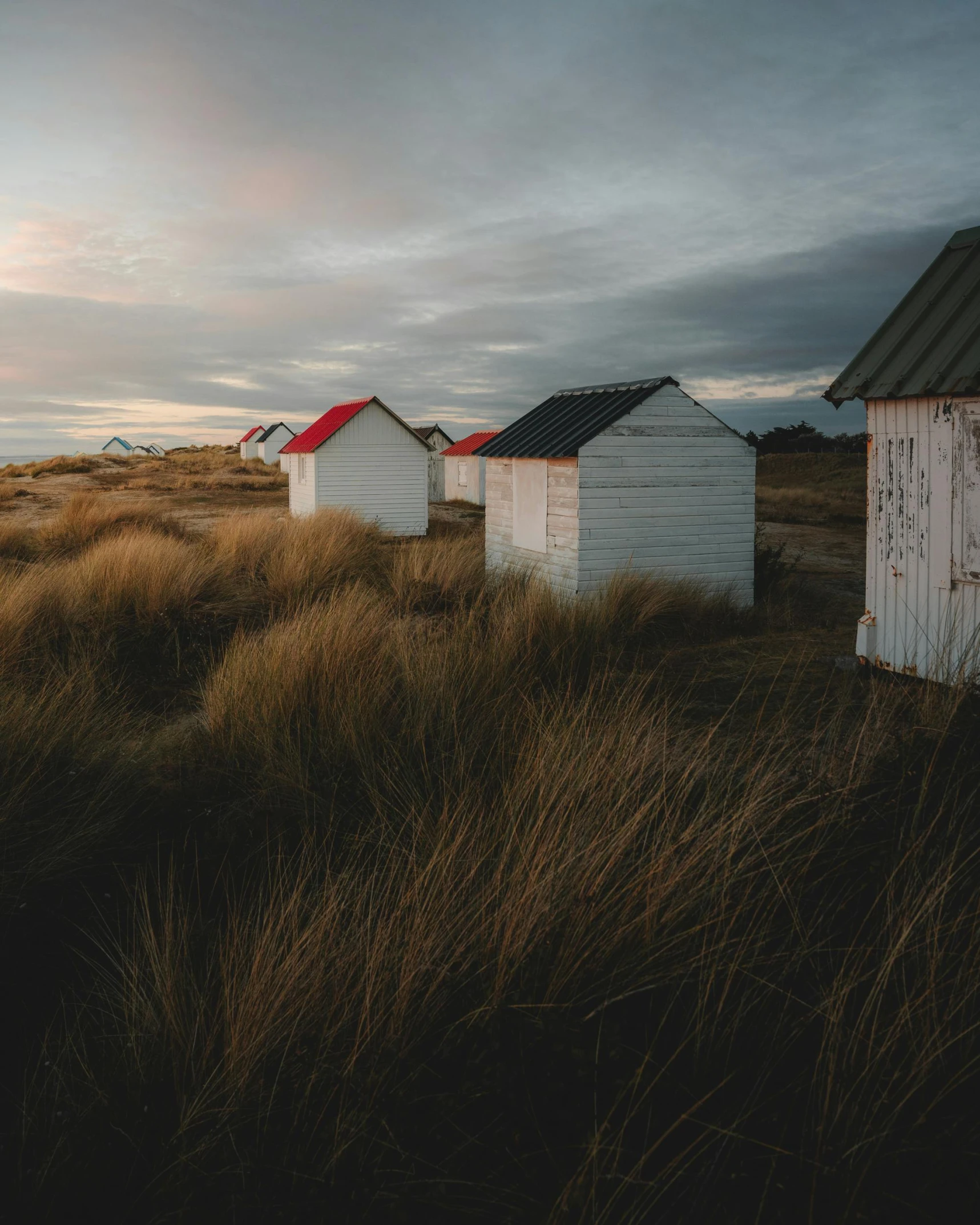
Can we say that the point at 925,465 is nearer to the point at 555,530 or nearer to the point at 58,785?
the point at 555,530

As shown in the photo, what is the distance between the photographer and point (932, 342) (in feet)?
23.5

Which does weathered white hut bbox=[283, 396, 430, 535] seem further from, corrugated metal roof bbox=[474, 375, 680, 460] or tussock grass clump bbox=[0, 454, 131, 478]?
tussock grass clump bbox=[0, 454, 131, 478]

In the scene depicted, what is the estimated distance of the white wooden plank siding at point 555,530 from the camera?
12172 mm

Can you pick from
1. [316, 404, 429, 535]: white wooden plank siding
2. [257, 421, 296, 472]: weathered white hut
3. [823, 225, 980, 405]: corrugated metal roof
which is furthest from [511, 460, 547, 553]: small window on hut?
[257, 421, 296, 472]: weathered white hut

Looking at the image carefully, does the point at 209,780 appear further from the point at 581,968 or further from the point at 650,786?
the point at 581,968

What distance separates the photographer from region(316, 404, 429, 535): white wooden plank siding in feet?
75.3

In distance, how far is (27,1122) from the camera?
279 centimetres

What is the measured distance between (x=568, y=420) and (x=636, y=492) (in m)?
1.79

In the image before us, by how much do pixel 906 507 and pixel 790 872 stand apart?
5.00 meters

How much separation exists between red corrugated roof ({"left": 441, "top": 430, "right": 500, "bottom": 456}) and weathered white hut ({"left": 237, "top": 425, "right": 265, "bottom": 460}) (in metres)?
41.3

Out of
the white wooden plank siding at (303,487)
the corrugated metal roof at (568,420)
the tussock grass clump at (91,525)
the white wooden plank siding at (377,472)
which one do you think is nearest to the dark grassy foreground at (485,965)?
the corrugated metal roof at (568,420)

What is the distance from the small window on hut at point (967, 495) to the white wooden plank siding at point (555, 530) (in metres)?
5.60

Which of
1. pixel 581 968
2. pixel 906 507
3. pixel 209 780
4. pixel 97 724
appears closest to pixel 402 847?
pixel 581 968

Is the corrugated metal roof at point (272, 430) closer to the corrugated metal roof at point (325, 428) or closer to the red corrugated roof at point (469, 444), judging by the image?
the red corrugated roof at point (469, 444)
